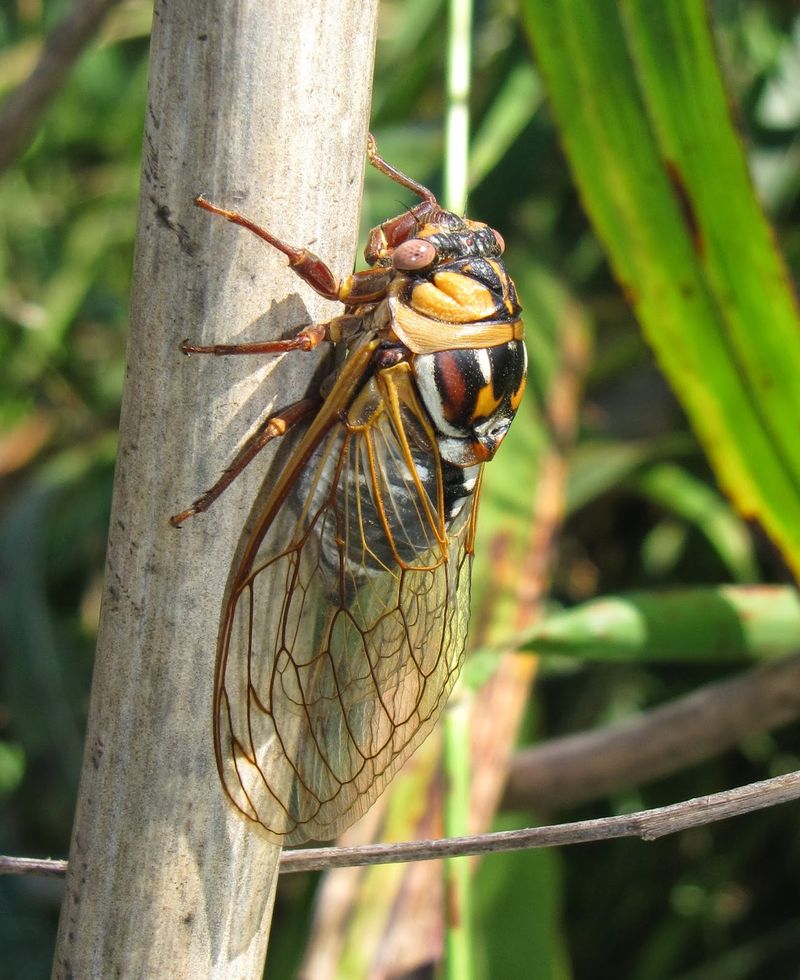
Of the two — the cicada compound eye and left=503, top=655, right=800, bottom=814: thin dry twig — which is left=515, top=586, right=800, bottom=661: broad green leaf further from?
the cicada compound eye

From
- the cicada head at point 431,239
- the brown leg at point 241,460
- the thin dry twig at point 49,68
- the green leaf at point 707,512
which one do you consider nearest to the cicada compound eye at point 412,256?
the cicada head at point 431,239

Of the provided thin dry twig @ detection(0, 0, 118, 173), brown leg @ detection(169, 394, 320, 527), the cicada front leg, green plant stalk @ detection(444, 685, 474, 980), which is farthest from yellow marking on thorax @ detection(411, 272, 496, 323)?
thin dry twig @ detection(0, 0, 118, 173)

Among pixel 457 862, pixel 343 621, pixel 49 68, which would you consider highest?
pixel 49 68

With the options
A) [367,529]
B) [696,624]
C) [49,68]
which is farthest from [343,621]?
[49,68]

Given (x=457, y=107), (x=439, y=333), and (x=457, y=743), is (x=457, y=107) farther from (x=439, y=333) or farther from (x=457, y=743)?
(x=457, y=743)

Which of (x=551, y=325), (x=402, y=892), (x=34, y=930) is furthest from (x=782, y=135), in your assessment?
(x=34, y=930)

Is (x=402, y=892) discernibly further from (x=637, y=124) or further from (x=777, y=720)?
(x=637, y=124)
